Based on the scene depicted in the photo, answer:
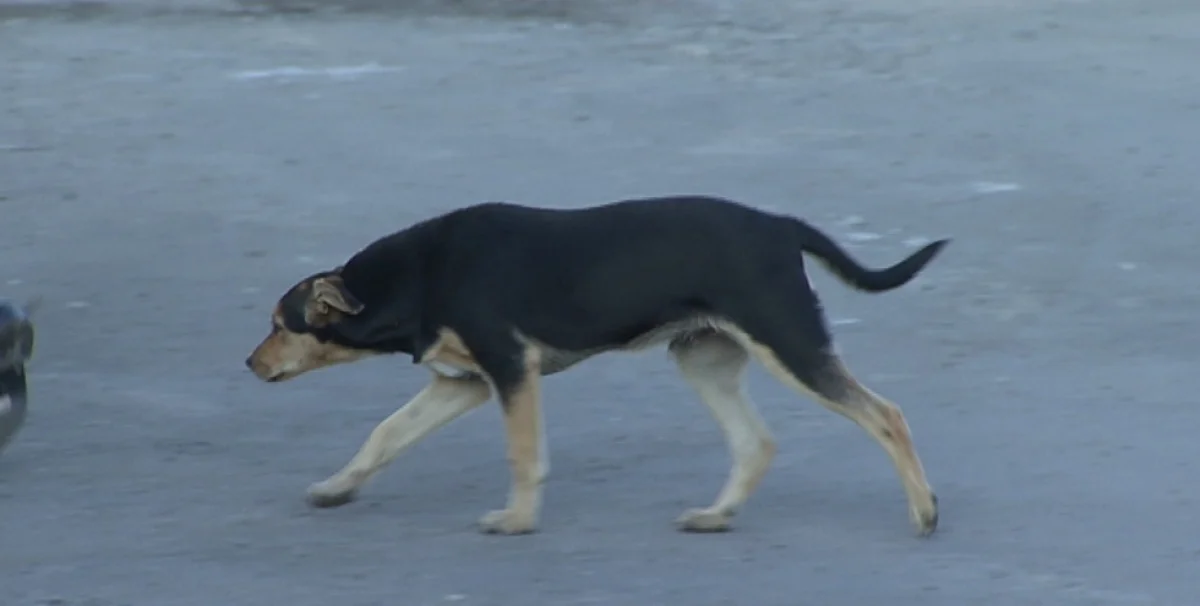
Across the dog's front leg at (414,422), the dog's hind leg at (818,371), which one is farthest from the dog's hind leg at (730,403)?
the dog's front leg at (414,422)

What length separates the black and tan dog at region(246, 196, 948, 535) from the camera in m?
6.43

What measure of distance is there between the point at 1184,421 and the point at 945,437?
0.89 metres

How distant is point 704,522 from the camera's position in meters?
6.61

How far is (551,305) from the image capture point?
6539mm

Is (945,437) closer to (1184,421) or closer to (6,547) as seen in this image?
(1184,421)

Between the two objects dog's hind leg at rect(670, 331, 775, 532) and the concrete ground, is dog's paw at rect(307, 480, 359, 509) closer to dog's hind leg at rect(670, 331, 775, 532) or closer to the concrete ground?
the concrete ground

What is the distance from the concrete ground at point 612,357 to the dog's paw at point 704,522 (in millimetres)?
77

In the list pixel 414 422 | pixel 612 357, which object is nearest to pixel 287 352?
pixel 414 422

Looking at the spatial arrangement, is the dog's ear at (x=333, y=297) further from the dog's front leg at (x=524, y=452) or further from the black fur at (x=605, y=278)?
the dog's front leg at (x=524, y=452)

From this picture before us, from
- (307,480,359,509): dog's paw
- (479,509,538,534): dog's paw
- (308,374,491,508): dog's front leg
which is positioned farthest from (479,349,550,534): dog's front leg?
(307,480,359,509): dog's paw

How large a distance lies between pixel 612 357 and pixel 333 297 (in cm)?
233

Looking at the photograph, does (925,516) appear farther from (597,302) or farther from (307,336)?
(307,336)

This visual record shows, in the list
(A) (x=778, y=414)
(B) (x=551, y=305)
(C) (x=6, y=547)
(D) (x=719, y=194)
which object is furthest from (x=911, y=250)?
(C) (x=6, y=547)

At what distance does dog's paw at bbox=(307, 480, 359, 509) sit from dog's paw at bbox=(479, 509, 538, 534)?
0.57 meters
